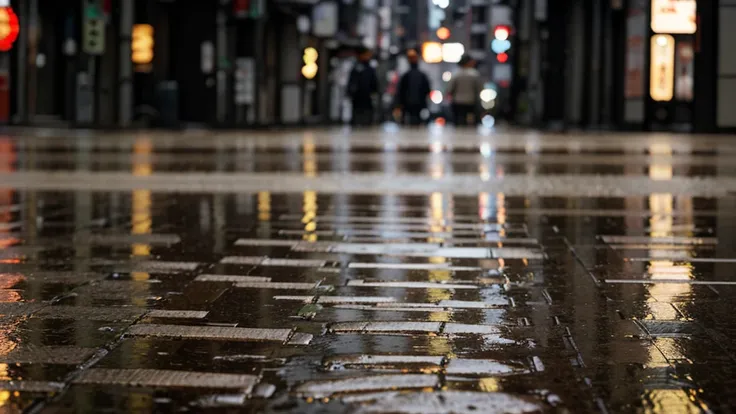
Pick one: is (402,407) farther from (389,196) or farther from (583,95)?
(583,95)

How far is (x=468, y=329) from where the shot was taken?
13.3 ft

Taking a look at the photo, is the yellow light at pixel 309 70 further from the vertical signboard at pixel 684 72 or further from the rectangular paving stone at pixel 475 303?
the rectangular paving stone at pixel 475 303

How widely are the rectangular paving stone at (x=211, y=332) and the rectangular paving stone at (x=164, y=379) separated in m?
0.54

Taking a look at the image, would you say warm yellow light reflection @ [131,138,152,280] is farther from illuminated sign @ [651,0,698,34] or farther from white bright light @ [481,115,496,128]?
white bright light @ [481,115,496,128]

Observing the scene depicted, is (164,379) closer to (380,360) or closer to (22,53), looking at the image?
(380,360)

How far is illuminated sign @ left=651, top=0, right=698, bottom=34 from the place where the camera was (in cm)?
2967

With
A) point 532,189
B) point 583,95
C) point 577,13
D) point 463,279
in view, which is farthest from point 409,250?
point 577,13

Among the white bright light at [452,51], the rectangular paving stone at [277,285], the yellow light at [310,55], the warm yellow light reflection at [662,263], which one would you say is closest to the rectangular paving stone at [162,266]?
the rectangular paving stone at [277,285]

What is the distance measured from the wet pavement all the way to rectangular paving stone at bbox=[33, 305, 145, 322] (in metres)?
0.01

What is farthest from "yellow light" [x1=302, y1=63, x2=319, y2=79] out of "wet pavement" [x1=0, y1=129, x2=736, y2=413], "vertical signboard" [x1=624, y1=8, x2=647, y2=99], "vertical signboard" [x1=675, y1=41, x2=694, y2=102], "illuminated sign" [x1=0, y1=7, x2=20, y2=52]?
"wet pavement" [x1=0, y1=129, x2=736, y2=413]

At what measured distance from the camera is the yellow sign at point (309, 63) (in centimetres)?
5394

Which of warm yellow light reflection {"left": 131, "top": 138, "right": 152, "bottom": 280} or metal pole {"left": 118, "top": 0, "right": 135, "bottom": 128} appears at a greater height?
metal pole {"left": 118, "top": 0, "right": 135, "bottom": 128}

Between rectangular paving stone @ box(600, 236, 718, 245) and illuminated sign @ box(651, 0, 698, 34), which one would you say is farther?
illuminated sign @ box(651, 0, 698, 34)

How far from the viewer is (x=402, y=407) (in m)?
2.93
